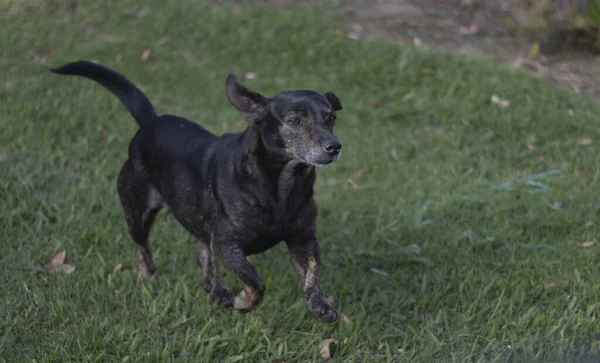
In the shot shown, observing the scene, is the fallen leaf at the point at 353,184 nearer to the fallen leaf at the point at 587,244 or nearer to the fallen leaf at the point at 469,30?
the fallen leaf at the point at 587,244

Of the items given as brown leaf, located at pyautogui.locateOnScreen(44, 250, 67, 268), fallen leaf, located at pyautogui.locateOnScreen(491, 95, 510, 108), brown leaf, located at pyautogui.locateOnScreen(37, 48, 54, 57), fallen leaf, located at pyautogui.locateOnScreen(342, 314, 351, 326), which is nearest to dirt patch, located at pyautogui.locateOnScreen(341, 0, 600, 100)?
fallen leaf, located at pyautogui.locateOnScreen(491, 95, 510, 108)

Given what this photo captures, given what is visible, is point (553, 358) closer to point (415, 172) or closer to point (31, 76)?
point (415, 172)

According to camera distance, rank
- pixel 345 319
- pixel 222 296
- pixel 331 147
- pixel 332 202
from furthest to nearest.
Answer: pixel 332 202, pixel 222 296, pixel 345 319, pixel 331 147

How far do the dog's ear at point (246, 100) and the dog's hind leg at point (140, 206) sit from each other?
3.57 ft

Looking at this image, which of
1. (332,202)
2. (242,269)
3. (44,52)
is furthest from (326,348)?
(44,52)

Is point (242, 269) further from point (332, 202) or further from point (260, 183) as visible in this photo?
point (332, 202)

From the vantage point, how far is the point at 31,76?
9.03 m

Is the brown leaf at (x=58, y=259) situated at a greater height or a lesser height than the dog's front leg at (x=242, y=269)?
lesser

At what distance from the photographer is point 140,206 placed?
5.11m

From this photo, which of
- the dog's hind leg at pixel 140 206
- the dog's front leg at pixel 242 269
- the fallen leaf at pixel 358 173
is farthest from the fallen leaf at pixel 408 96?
the dog's front leg at pixel 242 269

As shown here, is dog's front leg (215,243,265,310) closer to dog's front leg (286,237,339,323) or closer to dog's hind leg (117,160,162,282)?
dog's front leg (286,237,339,323)

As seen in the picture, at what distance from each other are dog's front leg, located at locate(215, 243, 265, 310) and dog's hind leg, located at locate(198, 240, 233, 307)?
1.91 feet

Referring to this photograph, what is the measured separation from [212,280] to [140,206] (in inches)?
26.6

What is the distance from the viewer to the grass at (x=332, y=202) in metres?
4.52
